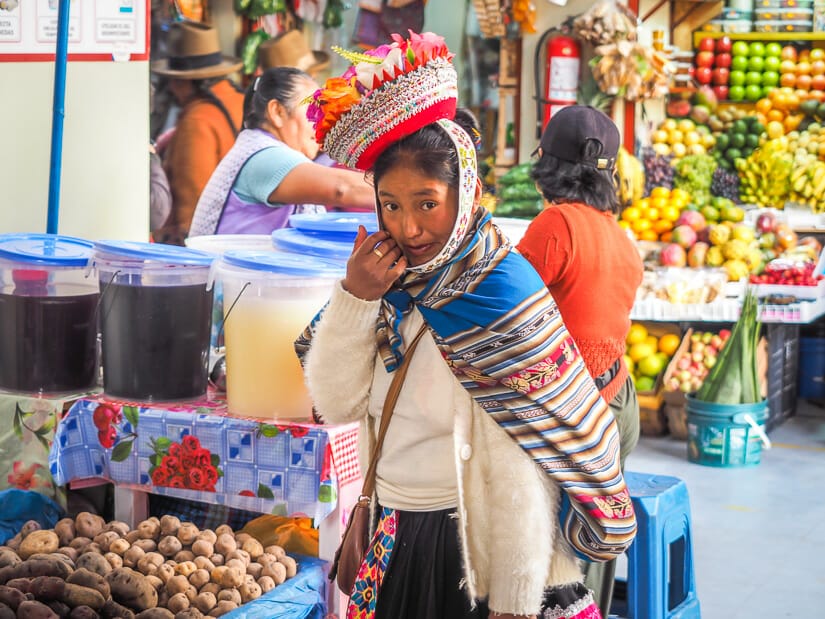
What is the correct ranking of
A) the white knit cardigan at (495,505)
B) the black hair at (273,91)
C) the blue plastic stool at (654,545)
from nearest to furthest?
1. the white knit cardigan at (495,505)
2. the blue plastic stool at (654,545)
3. the black hair at (273,91)

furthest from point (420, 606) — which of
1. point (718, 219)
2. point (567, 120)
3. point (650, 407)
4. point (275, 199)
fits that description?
point (718, 219)

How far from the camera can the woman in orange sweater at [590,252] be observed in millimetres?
2711

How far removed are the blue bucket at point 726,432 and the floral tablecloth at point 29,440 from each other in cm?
387

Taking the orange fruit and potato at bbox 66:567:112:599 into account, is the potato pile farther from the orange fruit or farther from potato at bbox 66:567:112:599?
the orange fruit

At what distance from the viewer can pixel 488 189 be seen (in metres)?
7.68

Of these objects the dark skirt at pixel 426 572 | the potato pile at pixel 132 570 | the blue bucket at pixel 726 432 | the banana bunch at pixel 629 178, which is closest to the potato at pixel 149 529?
the potato pile at pixel 132 570

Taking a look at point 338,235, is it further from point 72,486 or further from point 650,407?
point 650,407

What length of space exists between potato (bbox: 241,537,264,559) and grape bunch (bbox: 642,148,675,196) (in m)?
5.64

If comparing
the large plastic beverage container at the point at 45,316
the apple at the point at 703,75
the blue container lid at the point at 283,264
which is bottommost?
the large plastic beverage container at the point at 45,316

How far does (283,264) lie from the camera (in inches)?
93.4

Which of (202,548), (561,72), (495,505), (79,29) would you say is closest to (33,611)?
(202,548)

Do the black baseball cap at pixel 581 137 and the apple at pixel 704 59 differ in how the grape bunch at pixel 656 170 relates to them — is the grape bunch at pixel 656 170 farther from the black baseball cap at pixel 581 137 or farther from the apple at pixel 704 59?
the black baseball cap at pixel 581 137

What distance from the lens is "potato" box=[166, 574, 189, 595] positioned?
223 centimetres

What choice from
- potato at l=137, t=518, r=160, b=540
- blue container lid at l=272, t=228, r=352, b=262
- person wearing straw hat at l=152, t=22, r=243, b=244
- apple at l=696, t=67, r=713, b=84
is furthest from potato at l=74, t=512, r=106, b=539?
apple at l=696, t=67, r=713, b=84
